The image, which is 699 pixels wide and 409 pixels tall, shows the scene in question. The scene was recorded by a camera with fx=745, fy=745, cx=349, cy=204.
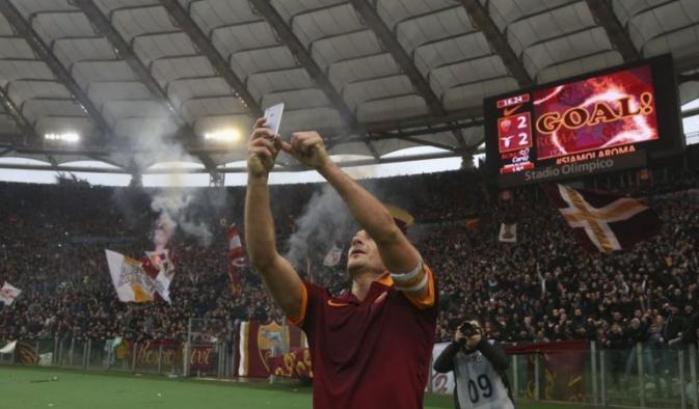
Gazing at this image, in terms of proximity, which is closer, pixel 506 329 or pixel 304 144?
pixel 304 144

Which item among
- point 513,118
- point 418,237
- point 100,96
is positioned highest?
point 100,96

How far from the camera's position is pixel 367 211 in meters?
2.84

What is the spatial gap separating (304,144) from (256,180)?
0.87 ft

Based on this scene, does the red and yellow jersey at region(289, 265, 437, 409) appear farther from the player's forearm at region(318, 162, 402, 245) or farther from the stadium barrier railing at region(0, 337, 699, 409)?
the stadium barrier railing at region(0, 337, 699, 409)

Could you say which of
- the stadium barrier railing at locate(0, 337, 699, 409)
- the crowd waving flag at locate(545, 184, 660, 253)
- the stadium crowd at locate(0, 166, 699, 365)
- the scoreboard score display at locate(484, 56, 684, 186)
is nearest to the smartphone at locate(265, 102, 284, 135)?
the stadium barrier railing at locate(0, 337, 699, 409)

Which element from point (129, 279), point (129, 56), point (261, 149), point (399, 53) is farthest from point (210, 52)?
point (261, 149)

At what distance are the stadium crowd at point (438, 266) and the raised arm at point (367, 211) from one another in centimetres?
1132

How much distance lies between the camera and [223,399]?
46.4ft

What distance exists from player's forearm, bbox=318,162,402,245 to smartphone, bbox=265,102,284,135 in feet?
0.80

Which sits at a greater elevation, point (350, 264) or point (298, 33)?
point (298, 33)

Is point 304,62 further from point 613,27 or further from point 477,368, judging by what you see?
point 477,368

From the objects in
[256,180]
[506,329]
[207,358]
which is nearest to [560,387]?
[506,329]

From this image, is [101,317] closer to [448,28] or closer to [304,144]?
[448,28]

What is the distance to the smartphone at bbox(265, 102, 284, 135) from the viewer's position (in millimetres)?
2859
